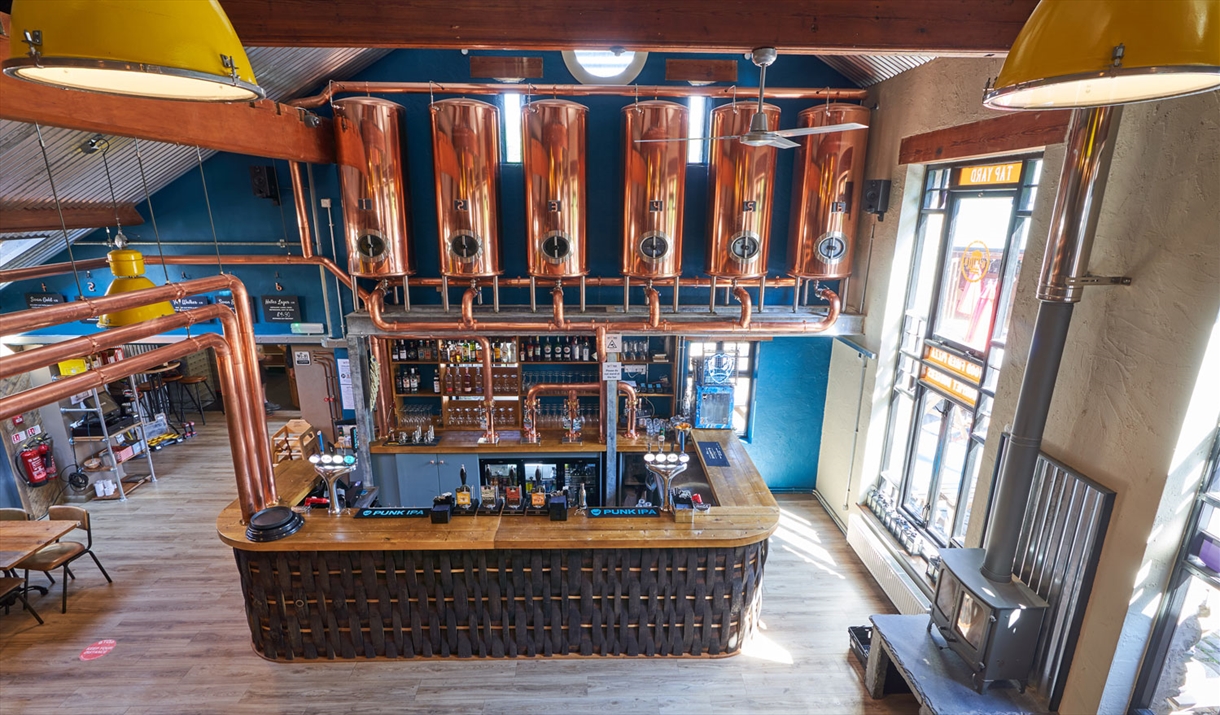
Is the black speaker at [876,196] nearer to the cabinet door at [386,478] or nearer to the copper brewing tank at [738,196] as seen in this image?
the copper brewing tank at [738,196]

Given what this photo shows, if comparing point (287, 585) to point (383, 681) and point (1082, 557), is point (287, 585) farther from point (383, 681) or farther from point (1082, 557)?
point (1082, 557)

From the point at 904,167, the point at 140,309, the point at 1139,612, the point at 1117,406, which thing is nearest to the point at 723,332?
the point at 904,167

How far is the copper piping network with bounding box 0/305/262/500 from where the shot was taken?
126 inches

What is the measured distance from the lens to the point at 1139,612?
330 cm

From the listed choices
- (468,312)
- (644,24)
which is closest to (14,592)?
(468,312)

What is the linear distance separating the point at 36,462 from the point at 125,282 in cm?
625

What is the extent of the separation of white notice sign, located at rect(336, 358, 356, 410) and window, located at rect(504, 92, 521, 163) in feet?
13.3

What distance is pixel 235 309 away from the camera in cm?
512

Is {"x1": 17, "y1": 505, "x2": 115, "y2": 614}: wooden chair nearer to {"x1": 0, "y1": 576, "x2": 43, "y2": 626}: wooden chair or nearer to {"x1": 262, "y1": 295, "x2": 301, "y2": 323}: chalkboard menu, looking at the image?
{"x1": 0, "y1": 576, "x2": 43, "y2": 626}: wooden chair

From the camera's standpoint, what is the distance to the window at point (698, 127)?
695 cm

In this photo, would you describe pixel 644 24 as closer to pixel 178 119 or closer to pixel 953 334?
pixel 178 119

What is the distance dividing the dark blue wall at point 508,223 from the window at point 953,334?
182cm

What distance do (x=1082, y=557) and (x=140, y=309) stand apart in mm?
6734

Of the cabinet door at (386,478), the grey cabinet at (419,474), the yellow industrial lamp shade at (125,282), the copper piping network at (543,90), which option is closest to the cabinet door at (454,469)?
the grey cabinet at (419,474)
